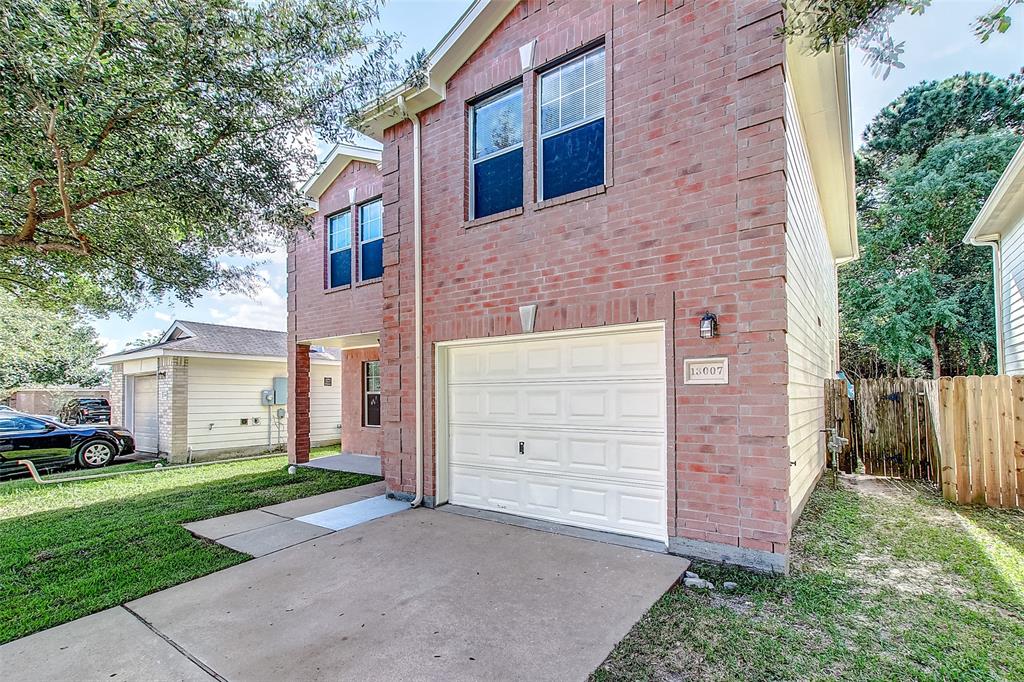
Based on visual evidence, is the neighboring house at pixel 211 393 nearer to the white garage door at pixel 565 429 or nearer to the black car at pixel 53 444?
the black car at pixel 53 444

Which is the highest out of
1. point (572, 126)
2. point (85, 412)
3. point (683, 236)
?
point (572, 126)

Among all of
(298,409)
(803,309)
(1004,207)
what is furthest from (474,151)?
(1004,207)

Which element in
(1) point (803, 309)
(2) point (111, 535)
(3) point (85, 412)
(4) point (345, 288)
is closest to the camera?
(2) point (111, 535)

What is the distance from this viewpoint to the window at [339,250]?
10133mm

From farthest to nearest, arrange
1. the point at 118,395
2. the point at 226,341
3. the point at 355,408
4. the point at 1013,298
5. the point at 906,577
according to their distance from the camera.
Result: the point at 118,395 < the point at 226,341 < the point at 355,408 < the point at 1013,298 < the point at 906,577

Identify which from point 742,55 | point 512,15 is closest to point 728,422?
point 742,55

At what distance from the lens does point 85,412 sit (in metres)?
18.9

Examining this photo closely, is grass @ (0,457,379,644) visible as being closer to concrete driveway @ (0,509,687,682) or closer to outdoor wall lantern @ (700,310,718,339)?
concrete driveway @ (0,509,687,682)

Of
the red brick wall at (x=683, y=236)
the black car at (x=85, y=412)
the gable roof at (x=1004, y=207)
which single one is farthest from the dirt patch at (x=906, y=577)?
the black car at (x=85, y=412)

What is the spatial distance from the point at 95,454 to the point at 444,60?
12.3 meters

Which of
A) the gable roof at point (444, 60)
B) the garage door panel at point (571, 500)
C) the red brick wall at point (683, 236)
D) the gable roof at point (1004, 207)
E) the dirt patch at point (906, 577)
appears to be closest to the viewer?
the dirt patch at point (906, 577)

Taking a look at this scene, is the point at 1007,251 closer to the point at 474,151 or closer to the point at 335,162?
the point at 474,151

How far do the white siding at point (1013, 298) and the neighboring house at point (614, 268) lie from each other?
4.38 metres

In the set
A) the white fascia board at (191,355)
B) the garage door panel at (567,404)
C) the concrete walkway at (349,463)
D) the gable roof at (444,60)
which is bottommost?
the concrete walkway at (349,463)
